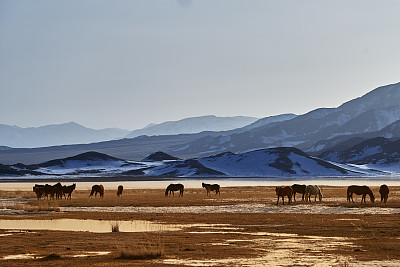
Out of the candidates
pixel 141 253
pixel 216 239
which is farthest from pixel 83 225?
pixel 141 253

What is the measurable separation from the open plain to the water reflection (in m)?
0.19

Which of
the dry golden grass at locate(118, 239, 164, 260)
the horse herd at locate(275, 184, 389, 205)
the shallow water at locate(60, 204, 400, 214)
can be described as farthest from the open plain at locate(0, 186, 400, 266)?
the horse herd at locate(275, 184, 389, 205)

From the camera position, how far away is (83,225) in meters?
32.2

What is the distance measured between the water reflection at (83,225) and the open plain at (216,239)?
189 millimetres

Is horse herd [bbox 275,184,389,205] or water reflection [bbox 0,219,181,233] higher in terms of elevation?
horse herd [bbox 275,184,389,205]

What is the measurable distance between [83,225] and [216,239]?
9581 millimetres

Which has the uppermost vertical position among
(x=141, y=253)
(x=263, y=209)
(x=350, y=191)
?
(x=350, y=191)

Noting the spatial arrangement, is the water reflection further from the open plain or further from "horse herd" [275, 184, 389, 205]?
"horse herd" [275, 184, 389, 205]

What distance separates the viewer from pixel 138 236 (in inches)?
1028

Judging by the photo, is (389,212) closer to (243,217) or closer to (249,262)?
(243,217)

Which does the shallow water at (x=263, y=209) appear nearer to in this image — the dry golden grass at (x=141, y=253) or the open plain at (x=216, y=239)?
the open plain at (x=216, y=239)

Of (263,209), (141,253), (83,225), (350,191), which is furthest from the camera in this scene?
(350,191)

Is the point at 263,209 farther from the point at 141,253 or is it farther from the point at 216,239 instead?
the point at 141,253

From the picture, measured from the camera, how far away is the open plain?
20016 mm
